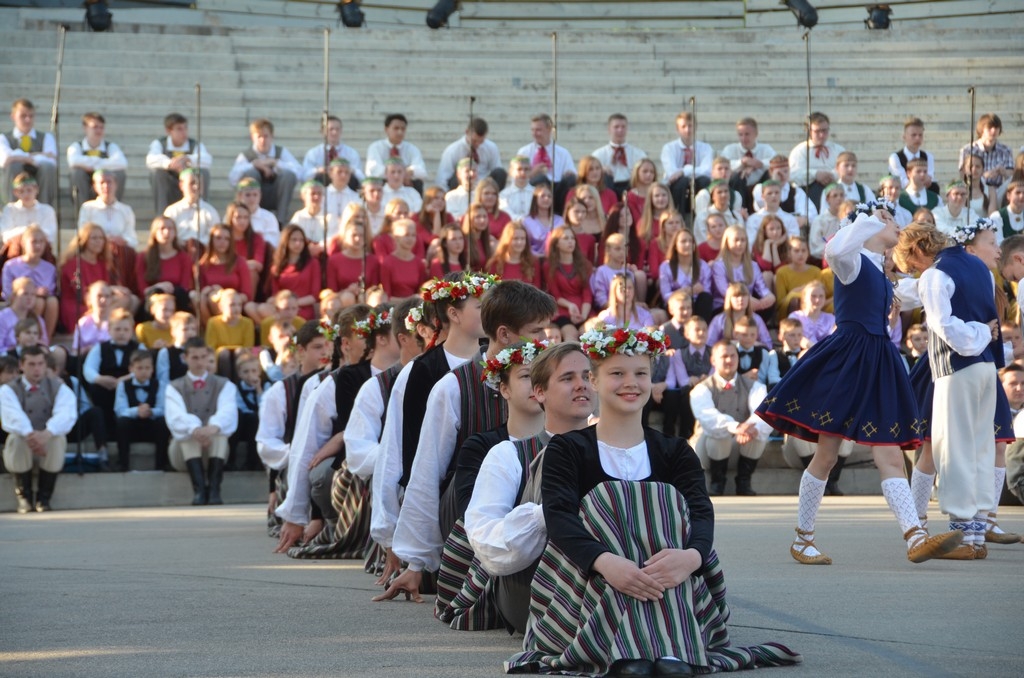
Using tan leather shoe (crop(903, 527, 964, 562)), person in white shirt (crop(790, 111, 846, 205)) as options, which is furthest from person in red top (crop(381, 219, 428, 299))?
tan leather shoe (crop(903, 527, 964, 562))

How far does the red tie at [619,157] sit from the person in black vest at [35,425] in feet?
22.5

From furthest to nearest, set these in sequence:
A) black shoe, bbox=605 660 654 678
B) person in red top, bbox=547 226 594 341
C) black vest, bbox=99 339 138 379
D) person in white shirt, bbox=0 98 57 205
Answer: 1. person in white shirt, bbox=0 98 57 205
2. person in red top, bbox=547 226 594 341
3. black vest, bbox=99 339 138 379
4. black shoe, bbox=605 660 654 678

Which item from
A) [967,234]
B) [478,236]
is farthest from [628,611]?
[478,236]

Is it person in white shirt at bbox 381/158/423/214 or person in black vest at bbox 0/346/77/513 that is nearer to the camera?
person in black vest at bbox 0/346/77/513

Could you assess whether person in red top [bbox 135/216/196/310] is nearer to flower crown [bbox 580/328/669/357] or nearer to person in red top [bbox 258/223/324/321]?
person in red top [bbox 258/223/324/321]

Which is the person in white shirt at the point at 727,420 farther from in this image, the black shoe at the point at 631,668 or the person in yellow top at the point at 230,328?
the black shoe at the point at 631,668

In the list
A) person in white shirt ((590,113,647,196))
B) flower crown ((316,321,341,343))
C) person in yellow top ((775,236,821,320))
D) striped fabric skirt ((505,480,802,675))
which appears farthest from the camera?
person in white shirt ((590,113,647,196))

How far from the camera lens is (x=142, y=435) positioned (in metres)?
12.4

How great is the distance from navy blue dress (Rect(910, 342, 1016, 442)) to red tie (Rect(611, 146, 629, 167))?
862 centimetres

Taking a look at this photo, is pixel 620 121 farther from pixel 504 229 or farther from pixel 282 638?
pixel 282 638

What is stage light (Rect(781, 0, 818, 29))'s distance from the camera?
23.4 metres

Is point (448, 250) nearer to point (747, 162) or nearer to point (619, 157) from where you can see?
point (619, 157)

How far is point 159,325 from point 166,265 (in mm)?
873

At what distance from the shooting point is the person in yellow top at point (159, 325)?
13062mm
